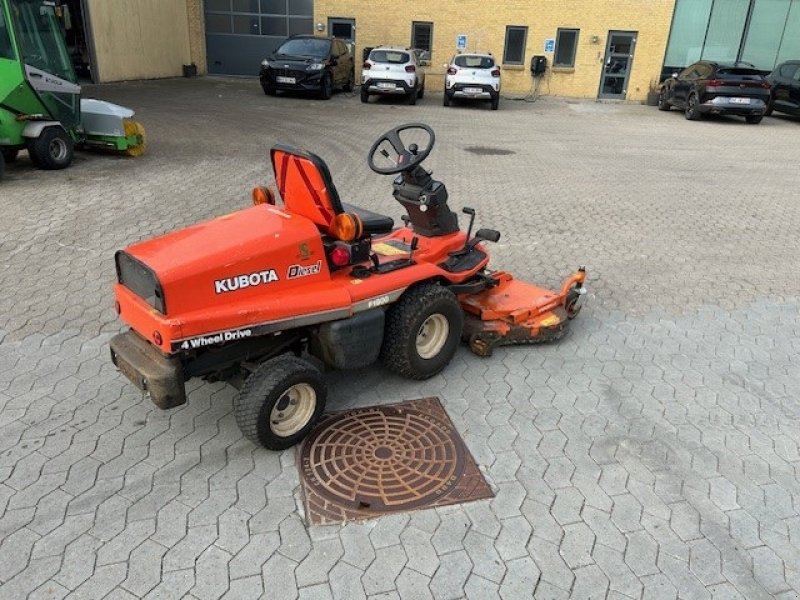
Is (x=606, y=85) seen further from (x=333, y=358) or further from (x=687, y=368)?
(x=333, y=358)

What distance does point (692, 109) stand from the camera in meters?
17.3

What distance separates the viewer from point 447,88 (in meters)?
17.5

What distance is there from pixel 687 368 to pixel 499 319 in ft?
4.63

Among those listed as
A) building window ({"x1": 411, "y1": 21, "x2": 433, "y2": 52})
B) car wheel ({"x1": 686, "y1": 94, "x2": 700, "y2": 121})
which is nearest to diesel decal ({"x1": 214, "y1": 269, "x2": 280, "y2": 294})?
car wheel ({"x1": 686, "y1": 94, "x2": 700, "y2": 121})

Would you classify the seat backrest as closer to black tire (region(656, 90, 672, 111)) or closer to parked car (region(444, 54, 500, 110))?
parked car (region(444, 54, 500, 110))

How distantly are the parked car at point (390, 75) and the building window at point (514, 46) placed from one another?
523 centimetres

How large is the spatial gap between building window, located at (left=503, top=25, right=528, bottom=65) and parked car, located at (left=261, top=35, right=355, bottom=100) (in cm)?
620

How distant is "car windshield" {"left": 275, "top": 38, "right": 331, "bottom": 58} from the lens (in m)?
17.9

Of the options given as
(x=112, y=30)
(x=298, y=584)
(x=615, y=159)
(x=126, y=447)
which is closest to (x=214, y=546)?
(x=298, y=584)

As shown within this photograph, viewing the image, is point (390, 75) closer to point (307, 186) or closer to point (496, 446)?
point (307, 186)

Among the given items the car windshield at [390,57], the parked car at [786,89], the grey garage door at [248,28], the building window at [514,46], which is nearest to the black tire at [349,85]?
the car windshield at [390,57]

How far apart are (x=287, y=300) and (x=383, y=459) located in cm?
102

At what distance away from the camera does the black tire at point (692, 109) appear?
1711cm

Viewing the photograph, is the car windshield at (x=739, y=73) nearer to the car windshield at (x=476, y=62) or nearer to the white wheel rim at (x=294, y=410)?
the car windshield at (x=476, y=62)
